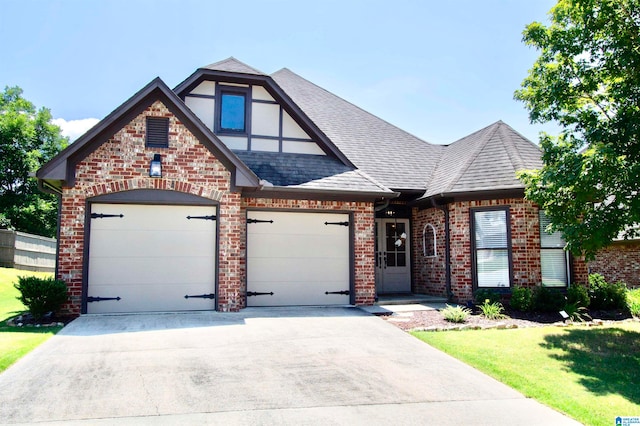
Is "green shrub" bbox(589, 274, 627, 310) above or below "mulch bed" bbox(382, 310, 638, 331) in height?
above

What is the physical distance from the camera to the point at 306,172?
11.6 m

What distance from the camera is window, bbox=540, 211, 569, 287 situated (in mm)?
11539

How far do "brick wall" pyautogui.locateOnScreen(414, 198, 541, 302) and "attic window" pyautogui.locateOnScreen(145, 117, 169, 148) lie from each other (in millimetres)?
7236

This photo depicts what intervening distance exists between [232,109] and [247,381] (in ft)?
26.4

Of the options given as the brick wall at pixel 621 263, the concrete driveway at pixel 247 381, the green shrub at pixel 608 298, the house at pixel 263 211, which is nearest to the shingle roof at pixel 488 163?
A: the house at pixel 263 211

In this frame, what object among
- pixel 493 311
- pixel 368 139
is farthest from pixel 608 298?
pixel 368 139

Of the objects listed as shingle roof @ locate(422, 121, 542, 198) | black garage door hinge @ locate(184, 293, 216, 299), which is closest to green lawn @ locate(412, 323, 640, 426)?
shingle roof @ locate(422, 121, 542, 198)

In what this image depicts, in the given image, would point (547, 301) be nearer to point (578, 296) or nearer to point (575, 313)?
point (575, 313)

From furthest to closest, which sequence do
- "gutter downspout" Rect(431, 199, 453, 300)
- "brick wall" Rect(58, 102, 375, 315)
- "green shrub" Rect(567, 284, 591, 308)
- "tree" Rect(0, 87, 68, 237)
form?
"tree" Rect(0, 87, 68, 237), "gutter downspout" Rect(431, 199, 453, 300), "green shrub" Rect(567, 284, 591, 308), "brick wall" Rect(58, 102, 375, 315)

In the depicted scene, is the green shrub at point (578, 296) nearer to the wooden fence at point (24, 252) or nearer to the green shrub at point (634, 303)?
the green shrub at point (634, 303)

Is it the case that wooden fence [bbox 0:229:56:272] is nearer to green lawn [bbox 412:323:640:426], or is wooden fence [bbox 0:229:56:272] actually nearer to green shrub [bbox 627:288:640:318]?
green lawn [bbox 412:323:640:426]

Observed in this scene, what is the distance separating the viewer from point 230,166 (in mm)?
10133

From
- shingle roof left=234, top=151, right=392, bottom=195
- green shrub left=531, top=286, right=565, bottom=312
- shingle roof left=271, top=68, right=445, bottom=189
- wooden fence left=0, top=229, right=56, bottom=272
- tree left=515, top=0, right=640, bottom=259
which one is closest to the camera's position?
tree left=515, top=0, right=640, bottom=259

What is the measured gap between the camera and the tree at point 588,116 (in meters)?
7.62
